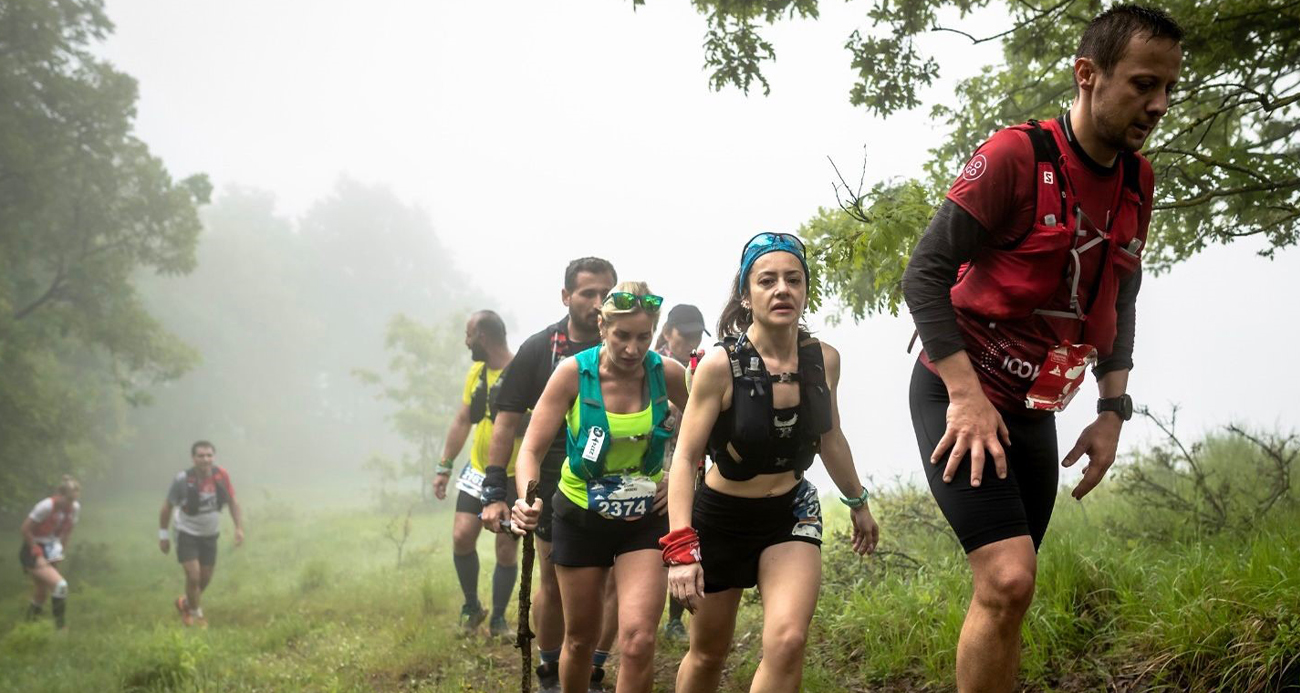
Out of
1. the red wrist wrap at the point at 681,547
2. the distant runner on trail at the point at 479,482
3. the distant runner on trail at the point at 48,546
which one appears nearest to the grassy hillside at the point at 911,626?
the distant runner on trail at the point at 479,482

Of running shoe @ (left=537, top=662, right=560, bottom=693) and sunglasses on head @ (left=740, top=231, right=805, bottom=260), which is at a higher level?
sunglasses on head @ (left=740, top=231, right=805, bottom=260)

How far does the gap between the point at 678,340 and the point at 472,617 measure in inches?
121

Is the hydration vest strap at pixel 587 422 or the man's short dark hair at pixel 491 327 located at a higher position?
the man's short dark hair at pixel 491 327

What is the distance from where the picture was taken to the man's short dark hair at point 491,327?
7.96 meters

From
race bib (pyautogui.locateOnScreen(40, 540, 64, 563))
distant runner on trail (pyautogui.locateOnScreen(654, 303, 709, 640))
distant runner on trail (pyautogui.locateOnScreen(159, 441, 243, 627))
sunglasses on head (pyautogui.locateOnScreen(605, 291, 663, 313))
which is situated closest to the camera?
sunglasses on head (pyautogui.locateOnScreen(605, 291, 663, 313))

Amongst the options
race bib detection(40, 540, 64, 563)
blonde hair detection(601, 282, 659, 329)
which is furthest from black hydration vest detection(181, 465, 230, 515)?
blonde hair detection(601, 282, 659, 329)

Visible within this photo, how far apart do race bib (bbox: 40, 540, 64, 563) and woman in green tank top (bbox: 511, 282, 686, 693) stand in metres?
13.3

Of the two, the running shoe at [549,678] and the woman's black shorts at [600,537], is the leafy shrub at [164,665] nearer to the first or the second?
the running shoe at [549,678]

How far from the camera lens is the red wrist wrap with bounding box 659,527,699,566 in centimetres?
341

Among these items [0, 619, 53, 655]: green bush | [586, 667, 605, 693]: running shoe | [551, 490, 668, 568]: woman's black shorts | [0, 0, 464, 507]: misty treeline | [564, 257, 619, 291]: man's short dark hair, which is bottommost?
[0, 619, 53, 655]: green bush

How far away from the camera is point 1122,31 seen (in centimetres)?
276

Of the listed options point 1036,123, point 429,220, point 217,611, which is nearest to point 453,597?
point 217,611

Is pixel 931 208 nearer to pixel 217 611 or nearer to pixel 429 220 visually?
pixel 217 611

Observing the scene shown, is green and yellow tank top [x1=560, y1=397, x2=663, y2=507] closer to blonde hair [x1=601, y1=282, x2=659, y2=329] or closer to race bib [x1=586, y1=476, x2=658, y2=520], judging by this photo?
race bib [x1=586, y1=476, x2=658, y2=520]
